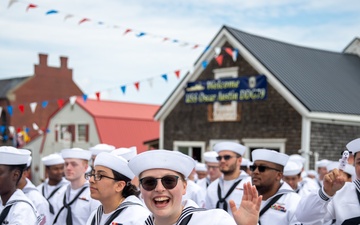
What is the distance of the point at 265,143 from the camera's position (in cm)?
2058

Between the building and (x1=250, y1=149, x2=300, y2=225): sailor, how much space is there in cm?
1359

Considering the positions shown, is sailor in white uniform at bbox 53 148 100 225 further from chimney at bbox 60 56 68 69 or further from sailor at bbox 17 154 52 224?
chimney at bbox 60 56 68 69

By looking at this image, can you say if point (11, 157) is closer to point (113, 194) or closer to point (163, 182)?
point (113, 194)

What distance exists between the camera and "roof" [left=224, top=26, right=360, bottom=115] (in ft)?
66.5

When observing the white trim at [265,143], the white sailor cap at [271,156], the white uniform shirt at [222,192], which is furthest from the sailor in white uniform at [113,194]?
the white trim at [265,143]

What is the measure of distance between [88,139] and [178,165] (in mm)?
29716

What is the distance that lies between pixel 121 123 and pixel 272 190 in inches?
1081

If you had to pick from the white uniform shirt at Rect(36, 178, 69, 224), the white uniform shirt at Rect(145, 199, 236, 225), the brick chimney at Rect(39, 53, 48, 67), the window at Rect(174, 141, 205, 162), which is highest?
the brick chimney at Rect(39, 53, 48, 67)

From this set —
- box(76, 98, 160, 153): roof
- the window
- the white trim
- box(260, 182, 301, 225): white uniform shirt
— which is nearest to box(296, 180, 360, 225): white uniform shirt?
box(260, 182, 301, 225): white uniform shirt

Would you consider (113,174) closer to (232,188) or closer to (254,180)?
(254,180)

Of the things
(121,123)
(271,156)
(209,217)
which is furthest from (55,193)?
(121,123)

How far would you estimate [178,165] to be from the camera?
11.5ft

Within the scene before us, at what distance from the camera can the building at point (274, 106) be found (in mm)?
19656

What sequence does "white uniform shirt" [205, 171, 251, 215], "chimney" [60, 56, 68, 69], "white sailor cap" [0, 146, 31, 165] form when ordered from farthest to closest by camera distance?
"chimney" [60, 56, 68, 69] → "white uniform shirt" [205, 171, 251, 215] → "white sailor cap" [0, 146, 31, 165]
